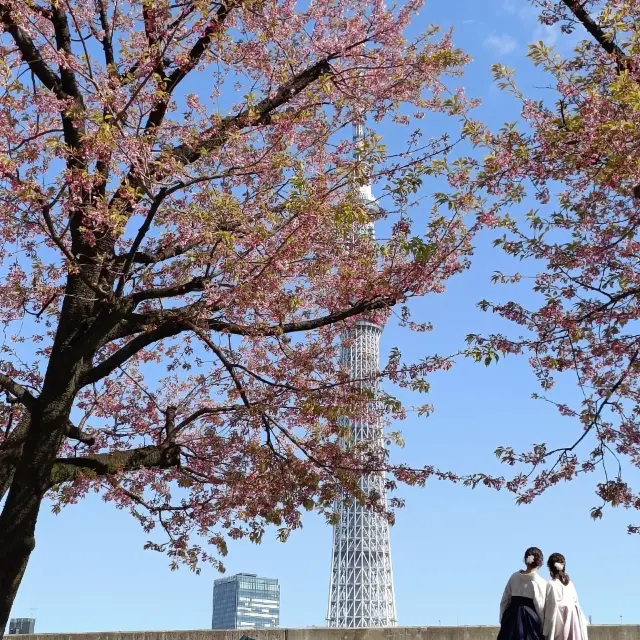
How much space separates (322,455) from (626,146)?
188 inches

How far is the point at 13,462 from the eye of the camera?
8398 mm

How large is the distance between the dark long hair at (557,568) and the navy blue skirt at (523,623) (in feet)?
1.18

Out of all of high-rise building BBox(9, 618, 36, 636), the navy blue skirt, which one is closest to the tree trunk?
the navy blue skirt

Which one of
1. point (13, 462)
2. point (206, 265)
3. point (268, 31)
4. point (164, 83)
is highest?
point (268, 31)

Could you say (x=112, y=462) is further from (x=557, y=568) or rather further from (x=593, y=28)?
(x=593, y=28)

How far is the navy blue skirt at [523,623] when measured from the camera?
25.8ft

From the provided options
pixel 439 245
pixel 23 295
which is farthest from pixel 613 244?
pixel 23 295

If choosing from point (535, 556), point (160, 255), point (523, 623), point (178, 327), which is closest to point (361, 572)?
point (523, 623)

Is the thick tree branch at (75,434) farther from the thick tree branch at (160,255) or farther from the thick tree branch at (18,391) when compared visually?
the thick tree branch at (160,255)

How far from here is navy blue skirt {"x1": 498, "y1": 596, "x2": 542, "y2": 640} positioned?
786 cm

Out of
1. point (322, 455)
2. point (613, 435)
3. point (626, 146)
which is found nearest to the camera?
point (626, 146)

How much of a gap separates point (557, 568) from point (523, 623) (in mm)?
610

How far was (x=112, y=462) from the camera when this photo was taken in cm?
869

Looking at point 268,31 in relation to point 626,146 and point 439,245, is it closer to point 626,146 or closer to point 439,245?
point 439,245
